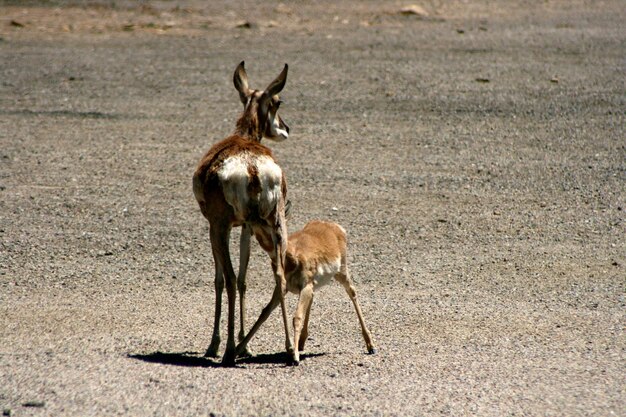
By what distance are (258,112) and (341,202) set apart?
465 cm

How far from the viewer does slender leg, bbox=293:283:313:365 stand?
8710 mm

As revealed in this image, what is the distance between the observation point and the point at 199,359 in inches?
349

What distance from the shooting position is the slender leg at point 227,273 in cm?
870

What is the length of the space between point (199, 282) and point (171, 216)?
2.37 metres

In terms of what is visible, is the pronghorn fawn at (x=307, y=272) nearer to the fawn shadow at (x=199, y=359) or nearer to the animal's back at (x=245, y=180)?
the fawn shadow at (x=199, y=359)

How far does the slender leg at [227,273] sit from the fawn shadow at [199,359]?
0.42 ft

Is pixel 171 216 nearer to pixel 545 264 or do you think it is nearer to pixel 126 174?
pixel 126 174

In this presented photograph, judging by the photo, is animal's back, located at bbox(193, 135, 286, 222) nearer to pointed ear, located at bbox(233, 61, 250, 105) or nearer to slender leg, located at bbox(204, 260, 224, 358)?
slender leg, located at bbox(204, 260, 224, 358)

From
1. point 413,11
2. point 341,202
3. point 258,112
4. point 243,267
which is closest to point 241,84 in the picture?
point 258,112

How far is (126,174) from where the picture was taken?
15305mm

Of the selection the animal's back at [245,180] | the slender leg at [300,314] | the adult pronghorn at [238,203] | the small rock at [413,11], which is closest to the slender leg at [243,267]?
the adult pronghorn at [238,203]

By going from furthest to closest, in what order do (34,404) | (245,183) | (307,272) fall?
(307,272), (245,183), (34,404)

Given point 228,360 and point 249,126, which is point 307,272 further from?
point 249,126

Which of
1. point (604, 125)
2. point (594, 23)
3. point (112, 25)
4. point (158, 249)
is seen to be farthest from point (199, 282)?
point (594, 23)
